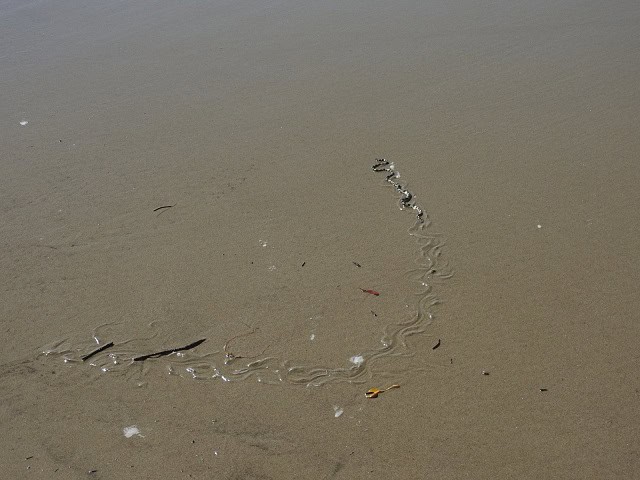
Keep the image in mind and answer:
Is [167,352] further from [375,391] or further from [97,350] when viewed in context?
[375,391]

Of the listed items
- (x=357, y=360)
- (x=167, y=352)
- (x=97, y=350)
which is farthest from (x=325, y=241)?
(x=97, y=350)

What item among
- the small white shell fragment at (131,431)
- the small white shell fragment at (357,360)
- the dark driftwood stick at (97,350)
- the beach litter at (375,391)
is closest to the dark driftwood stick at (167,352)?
the dark driftwood stick at (97,350)

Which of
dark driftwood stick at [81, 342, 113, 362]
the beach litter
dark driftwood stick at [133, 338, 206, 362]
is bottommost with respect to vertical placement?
the beach litter

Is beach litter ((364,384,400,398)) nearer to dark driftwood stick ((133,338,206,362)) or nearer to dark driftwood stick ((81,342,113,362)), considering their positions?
dark driftwood stick ((133,338,206,362))

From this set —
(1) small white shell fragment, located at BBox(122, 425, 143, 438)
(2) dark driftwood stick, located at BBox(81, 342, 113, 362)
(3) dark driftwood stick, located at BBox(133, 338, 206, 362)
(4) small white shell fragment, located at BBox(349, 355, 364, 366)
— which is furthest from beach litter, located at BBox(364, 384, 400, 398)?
(2) dark driftwood stick, located at BBox(81, 342, 113, 362)

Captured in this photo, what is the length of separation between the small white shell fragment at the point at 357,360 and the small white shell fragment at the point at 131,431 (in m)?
1.14

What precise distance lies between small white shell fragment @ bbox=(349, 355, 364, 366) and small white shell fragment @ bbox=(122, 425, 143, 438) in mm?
1139

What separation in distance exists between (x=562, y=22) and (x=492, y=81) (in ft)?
5.25

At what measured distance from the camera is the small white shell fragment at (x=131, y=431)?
124 inches

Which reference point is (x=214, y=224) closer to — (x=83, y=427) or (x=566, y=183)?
(x=83, y=427)

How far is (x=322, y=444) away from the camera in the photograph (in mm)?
3012

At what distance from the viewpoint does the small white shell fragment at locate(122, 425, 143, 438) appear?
314cm

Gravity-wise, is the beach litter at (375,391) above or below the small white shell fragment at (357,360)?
below

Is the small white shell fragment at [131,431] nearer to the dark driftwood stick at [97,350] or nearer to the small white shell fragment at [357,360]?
the dark driftwood stick at [97,350]
